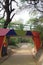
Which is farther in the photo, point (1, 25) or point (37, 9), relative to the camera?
point (1, 25)

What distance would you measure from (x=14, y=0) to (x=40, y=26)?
9.36 m

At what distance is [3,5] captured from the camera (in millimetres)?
28312

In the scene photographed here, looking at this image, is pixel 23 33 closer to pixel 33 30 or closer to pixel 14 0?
pixel 33 30

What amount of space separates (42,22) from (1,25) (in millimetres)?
10566

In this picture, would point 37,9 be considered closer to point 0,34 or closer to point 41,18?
point 41,18

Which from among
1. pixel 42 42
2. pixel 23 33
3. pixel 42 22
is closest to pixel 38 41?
pixel 42 42

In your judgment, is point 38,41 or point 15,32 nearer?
point 15,32

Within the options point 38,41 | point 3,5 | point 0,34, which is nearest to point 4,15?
point 3,5

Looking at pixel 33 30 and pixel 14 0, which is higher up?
pixel 14 0

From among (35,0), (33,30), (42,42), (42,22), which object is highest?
(35,0)

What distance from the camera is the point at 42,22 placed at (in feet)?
64.6

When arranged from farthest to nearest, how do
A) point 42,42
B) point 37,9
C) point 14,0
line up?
point 14,0, point 42,42, point 37,9

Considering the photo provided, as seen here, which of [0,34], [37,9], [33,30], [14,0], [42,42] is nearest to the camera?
[0,34]

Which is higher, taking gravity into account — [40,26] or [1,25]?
[40,26]
